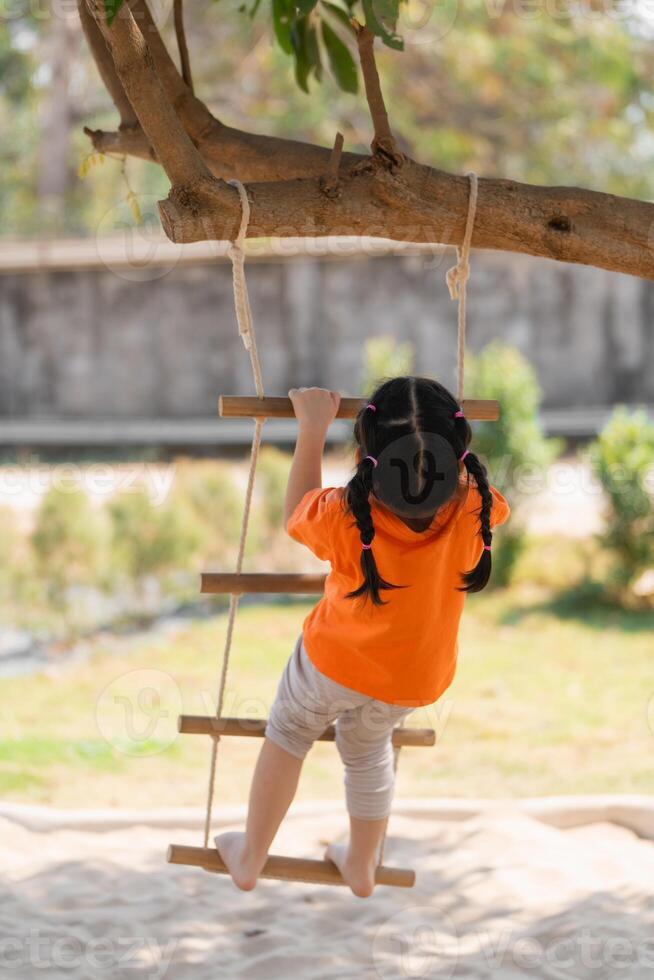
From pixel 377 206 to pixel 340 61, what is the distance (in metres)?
1.09

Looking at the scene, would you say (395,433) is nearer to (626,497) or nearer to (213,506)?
(626,497)

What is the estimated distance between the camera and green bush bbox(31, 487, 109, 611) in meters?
7.71

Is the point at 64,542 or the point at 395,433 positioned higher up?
the point at 64,542

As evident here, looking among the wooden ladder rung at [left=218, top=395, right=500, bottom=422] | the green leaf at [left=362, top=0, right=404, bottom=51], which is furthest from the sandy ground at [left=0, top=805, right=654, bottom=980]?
the green leaf at [left=362, top=0, right=404, bottom=51]

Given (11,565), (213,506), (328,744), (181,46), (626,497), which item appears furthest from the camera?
(213,506)

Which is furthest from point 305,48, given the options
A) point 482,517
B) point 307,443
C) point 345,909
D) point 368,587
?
point 345,909

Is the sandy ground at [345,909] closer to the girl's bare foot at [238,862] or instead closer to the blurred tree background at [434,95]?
the girl's bare foot at [238,862]

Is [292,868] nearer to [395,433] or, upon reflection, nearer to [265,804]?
[265,804]

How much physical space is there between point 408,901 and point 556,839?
70 centimetres

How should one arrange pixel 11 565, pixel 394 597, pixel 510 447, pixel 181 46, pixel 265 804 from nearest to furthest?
1. pixel 394 597
2. pixel 265 804
3. pixel 181 46
4. pixel 11 565
5. pixel 510 447

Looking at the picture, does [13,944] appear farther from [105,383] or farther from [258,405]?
[105,383]

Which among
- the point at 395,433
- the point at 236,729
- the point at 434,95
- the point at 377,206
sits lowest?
the point at 236,729

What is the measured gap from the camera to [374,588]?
8.29 ft

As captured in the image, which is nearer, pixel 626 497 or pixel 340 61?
pixel 340 61
